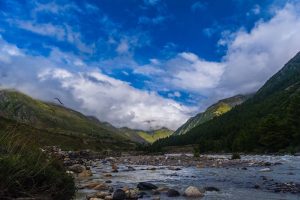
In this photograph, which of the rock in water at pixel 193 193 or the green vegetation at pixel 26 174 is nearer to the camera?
the green vegetation at pixel 26 174

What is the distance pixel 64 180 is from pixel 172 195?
419 inches

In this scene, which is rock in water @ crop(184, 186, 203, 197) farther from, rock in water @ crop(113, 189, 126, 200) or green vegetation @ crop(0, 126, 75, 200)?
green vegetation @ crop(0, 126, 75, 200)

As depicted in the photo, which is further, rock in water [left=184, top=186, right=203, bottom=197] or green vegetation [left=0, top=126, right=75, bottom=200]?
rock in water [left=184, top=186, right=203, bottom=197]

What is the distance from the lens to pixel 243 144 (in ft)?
366

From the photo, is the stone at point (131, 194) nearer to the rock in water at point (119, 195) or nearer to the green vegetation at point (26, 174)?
the rock in water at point (119, 195)

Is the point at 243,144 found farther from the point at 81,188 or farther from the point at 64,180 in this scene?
the point at 64,180

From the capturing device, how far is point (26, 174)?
10367mm

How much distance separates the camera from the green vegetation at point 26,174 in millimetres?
9664

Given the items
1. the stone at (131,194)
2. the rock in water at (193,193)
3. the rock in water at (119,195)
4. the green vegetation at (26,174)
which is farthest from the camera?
the rock in water at (193,193)

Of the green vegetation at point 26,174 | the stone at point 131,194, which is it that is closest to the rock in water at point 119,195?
the stone at point 131,194

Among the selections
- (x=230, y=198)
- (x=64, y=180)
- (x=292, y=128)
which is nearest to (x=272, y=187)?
(x=230, y=198)

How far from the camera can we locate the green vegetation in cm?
966

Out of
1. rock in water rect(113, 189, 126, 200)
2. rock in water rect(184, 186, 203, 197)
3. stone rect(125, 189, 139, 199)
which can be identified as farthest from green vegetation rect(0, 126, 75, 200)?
rock in water rect(184, 186, 203, 197)

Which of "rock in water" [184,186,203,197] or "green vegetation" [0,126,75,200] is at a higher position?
"green vegetation" [0,126,75,200]
